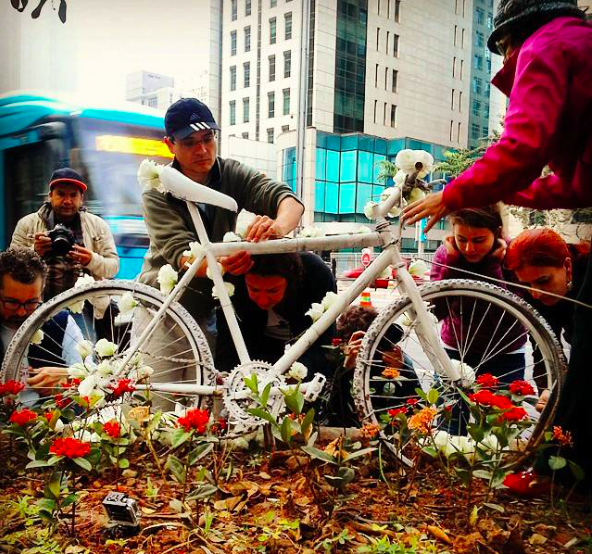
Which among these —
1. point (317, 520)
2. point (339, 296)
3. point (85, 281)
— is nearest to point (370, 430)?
point (317, 520)

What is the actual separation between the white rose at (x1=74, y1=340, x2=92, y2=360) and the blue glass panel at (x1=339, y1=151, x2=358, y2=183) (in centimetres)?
138

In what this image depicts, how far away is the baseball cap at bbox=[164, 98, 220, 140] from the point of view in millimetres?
2607

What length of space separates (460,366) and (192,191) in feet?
4.38

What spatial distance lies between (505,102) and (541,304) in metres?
0.86

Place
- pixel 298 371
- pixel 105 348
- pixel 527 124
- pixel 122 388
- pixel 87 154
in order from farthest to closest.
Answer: pixel 87 154 < pixel 105 348 < pixel 298 371 < pixel 122 388 < pixel 527 124

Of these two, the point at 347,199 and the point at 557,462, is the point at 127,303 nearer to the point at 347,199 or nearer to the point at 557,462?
the point at 347,199

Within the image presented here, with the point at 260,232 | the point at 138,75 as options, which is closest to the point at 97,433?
the point at 260,232

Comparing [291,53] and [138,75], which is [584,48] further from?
[138,75]

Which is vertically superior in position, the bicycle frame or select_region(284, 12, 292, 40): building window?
select_region(284, 12, 292, 40): building window

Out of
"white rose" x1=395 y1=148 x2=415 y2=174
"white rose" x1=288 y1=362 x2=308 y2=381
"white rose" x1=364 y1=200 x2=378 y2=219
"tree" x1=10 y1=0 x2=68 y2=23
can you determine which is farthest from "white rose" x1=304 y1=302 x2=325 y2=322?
"tree" x1=10 y1=0 x2=68 y2=23

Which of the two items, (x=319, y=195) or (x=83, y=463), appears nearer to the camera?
(x=83, y=463)

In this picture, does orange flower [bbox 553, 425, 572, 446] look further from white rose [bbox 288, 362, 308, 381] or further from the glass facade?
the glass facade

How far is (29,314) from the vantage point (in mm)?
2734

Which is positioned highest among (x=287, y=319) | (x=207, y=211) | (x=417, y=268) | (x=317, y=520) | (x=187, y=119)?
(x=187, y=119)
